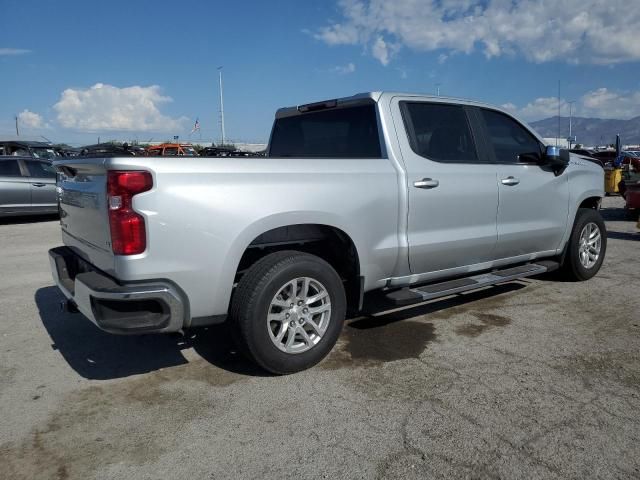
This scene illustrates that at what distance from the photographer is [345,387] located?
337cm

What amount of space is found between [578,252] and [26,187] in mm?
11748

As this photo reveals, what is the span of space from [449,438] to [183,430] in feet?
4.79

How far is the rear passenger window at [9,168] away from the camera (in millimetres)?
11953

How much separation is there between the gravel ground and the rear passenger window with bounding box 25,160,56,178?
859cm

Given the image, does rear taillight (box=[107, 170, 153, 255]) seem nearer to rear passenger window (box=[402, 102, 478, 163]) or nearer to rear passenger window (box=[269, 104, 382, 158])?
rear passenger window (box=[269, 104, 382, 158])

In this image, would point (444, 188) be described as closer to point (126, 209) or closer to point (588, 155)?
point (126, 209)

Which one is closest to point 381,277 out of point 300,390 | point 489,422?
point 300,390

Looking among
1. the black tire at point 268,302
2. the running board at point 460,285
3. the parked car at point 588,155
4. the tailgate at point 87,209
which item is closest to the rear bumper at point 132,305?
the tailgate at point 87,209

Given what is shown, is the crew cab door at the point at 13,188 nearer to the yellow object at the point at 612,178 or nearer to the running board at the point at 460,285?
the running board at the point at 460,285

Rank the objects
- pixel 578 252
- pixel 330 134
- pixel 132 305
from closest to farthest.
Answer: pixel 132 305
pixel 330 134
pixel 578 252

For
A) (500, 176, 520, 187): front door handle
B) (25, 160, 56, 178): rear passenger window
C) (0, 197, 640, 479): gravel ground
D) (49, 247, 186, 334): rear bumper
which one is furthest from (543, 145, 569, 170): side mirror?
(25, 160, 56, 178): rear passenger window

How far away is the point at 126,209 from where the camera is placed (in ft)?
9.49

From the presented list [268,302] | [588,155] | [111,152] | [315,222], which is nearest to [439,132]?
[315,222]

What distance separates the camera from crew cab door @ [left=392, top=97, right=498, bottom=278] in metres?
4.09
